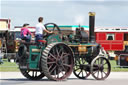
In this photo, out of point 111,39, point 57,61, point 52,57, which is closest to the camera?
point 52,57

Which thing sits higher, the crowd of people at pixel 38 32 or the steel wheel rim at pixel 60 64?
the crowd of people at pixel 38 32

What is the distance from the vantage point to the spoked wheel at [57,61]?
46.1 ft

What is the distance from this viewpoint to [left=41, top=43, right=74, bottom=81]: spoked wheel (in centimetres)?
1406

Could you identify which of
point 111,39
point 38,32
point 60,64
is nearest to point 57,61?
point 60,64

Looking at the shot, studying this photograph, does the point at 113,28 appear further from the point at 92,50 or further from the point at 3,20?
the point at 92,50

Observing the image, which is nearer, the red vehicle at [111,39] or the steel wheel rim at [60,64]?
the steel wheel rim at [60,64]

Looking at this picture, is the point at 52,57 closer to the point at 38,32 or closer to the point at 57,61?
the point at 57,61

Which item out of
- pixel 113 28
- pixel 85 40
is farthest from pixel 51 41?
pixel 113 28

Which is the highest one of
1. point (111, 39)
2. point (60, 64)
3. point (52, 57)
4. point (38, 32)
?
point (38, 32)

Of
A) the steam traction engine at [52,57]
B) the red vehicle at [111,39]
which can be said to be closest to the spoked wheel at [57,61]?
the steam traction engine at [52,57]

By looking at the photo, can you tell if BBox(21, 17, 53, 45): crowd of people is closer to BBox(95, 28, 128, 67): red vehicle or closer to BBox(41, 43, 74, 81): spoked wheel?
BBox(41, 43, 74, 81): spoked wheel

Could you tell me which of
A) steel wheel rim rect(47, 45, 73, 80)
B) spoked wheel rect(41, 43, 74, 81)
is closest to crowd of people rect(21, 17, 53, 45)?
spoked wheel rect(41, 43, 74, 81)

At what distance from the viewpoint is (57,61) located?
14.6 meters

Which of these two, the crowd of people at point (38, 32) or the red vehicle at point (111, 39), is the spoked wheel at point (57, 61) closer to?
the crowd of people at point (38, 32)
